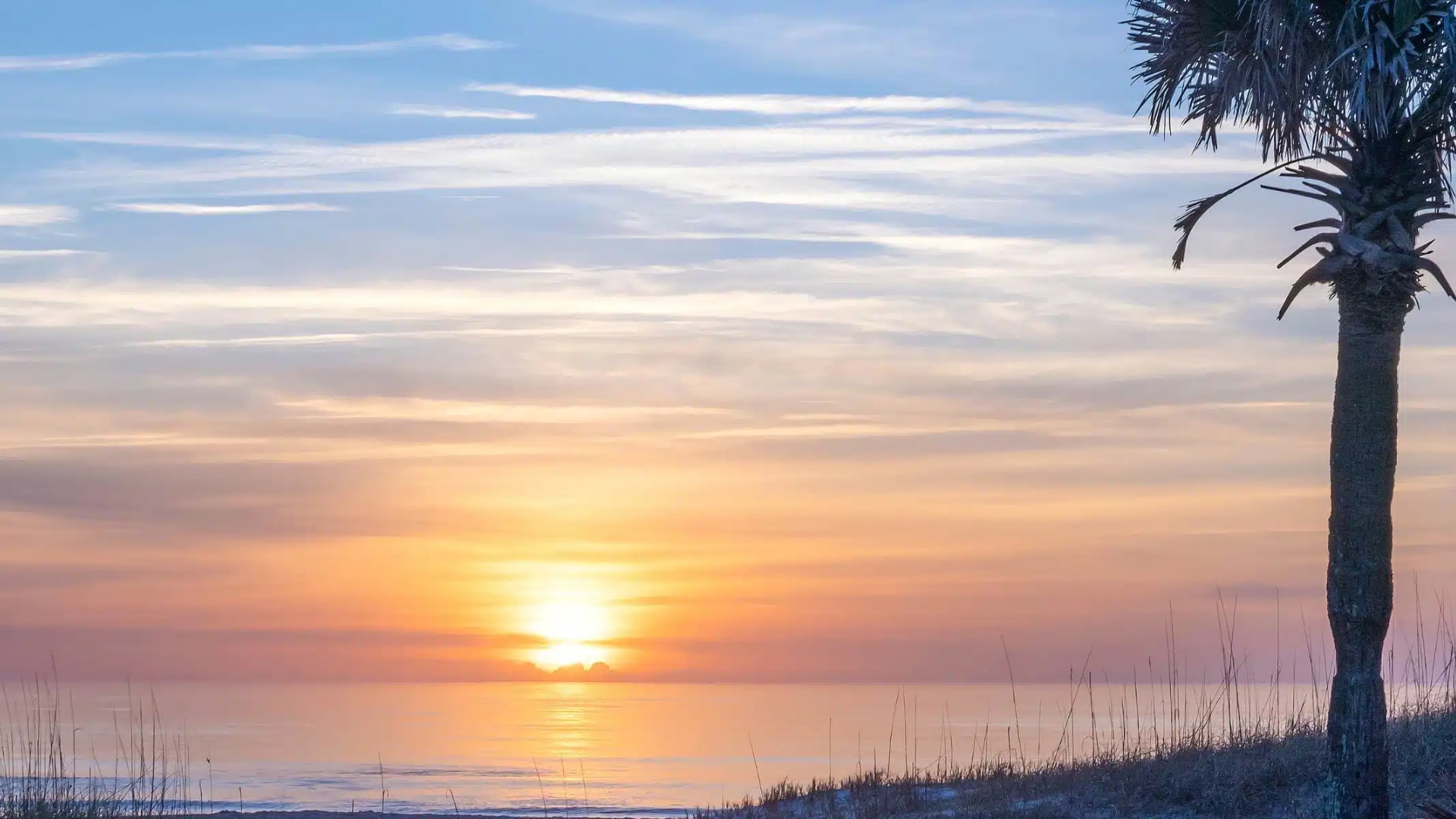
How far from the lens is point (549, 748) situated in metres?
55.6

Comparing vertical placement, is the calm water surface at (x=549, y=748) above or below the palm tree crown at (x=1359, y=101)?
below

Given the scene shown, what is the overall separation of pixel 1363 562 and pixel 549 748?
46.5 meters

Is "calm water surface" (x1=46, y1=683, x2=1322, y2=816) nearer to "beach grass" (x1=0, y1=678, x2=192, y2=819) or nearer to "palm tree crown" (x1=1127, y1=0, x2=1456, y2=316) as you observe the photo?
"beach grass" (x1=0, y1=678, x2=192, y2=819)

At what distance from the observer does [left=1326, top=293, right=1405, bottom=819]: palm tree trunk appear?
1247 centimetres

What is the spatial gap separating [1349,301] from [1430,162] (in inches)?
67.3

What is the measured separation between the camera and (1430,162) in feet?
43.8

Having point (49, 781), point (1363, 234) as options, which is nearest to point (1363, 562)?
point (1363, 234)

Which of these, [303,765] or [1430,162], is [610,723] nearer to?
[303,765]

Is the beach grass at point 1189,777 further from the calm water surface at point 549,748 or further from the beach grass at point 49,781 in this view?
the beach grass at point 49,781

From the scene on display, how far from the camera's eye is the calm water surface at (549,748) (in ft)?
104

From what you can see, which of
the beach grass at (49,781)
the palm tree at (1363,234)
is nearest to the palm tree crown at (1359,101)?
the palm tree at (1363,234)

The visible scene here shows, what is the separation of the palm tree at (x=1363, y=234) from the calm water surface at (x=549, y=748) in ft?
19.3

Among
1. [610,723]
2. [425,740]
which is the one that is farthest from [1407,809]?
[610,723]

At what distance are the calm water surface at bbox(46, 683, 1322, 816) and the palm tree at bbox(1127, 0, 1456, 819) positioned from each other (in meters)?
5.89
